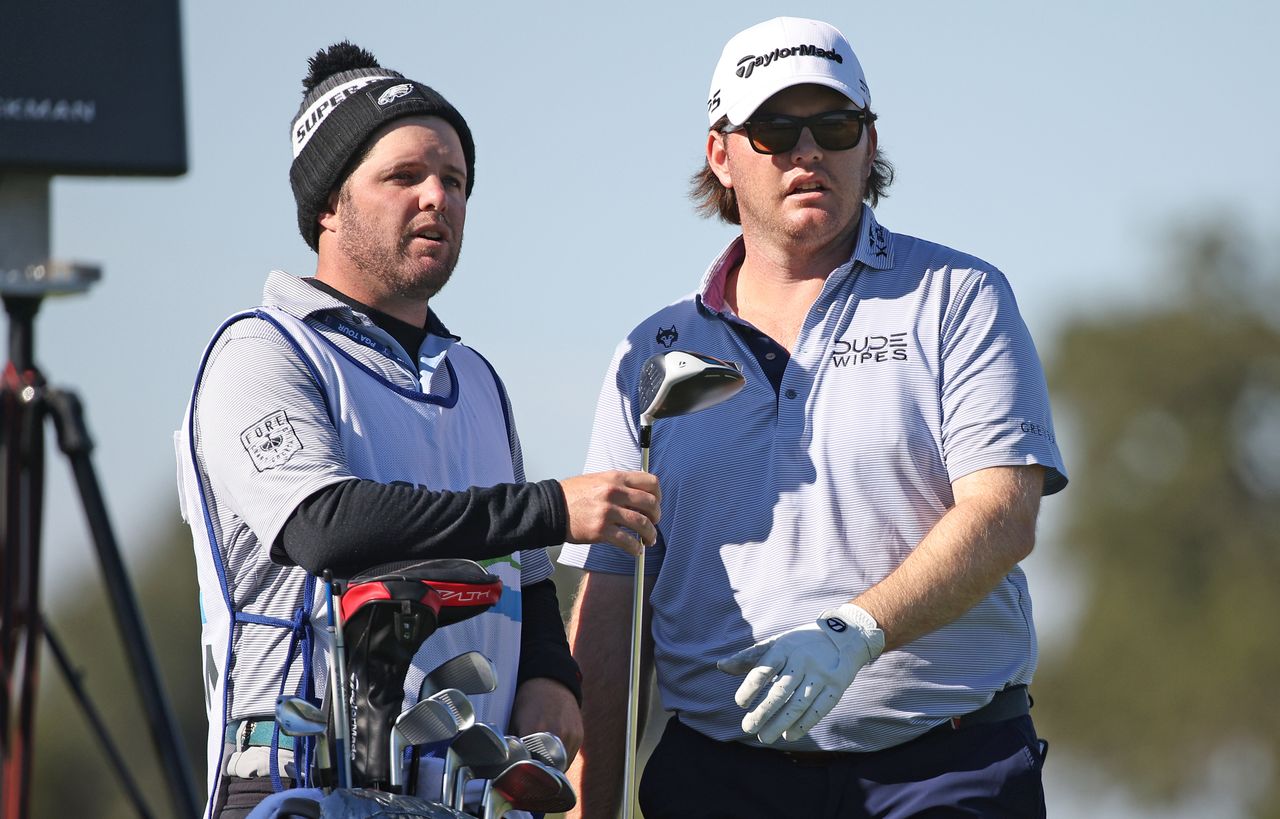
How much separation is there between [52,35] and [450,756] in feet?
5.17

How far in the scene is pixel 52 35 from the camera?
3.10 meters

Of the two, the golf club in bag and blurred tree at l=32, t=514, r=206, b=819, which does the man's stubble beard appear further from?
blurred tree at l=32, t=514, r=206, b=819

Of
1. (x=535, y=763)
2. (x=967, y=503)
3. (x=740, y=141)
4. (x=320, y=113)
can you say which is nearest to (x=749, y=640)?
(x=967, y=503)

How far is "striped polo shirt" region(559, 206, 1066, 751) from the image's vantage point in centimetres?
439

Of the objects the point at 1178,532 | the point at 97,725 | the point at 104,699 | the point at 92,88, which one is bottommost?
the point at 104,699

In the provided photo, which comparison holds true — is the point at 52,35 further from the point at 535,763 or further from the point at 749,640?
the point at 749,640

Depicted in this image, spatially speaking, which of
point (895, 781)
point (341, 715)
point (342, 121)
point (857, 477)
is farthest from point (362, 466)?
point (895, 781)

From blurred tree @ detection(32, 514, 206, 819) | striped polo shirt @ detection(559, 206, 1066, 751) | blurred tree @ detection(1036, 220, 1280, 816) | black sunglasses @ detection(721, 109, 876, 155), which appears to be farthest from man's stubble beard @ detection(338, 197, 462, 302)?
blurred tree @ detection(1036, 220, 1280, 816)

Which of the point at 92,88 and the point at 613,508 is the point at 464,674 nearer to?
the point at 613,508

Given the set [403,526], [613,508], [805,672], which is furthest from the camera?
[805,672]

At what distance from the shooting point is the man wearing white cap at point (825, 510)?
14.2ft

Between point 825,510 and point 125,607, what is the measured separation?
1958 mm

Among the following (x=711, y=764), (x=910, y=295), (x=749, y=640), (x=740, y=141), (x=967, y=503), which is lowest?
(x=711, y=764)

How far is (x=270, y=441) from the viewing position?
3836 millimetres
